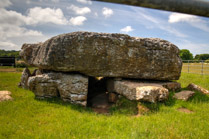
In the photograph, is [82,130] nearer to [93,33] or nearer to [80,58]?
[80,58]

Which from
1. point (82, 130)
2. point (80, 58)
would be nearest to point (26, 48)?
point (80, 58)

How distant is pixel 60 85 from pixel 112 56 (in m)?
2.88

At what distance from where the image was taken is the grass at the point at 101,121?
4059 mm

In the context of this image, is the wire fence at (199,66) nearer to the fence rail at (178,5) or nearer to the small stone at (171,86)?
the small stone at (171,86)

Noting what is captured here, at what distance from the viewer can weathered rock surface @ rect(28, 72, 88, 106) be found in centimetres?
686

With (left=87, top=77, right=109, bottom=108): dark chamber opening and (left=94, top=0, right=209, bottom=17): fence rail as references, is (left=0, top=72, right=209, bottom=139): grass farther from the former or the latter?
(left=94, top=0, right=209, bottom=17): fence rail

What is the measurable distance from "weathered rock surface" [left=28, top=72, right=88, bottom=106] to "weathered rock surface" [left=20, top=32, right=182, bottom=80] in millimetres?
372

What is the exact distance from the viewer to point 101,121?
191 inches

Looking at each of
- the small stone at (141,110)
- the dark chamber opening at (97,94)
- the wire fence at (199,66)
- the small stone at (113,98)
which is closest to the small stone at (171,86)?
the small stone at (141,110)

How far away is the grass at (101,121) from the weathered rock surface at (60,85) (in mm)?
547

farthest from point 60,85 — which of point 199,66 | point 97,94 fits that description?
point 199,66

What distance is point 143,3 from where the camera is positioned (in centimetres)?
89

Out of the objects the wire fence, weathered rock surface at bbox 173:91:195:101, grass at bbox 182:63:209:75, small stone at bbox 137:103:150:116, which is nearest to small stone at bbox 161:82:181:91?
weathered rock surface at bbox 173:91:195:101

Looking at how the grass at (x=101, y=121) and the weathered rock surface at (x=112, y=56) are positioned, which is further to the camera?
the weathered rock surface at (x=112, y=56)
